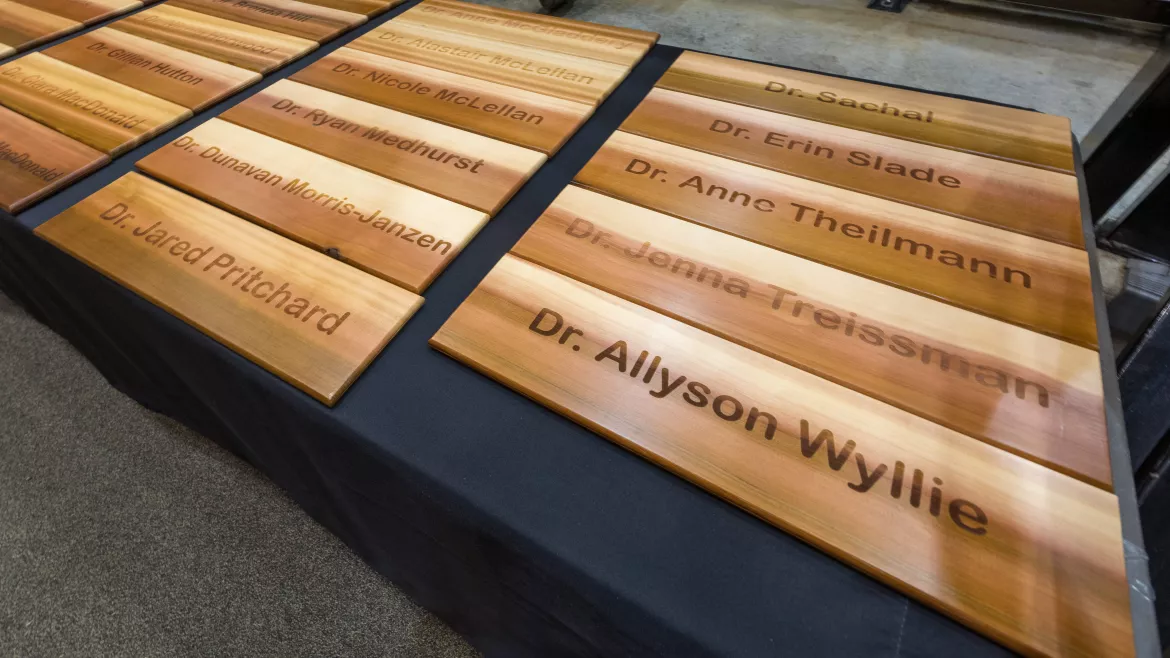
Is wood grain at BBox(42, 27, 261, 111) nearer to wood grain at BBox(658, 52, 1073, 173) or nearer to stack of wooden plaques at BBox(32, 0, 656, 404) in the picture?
stack of wooden plaques at BBox(32, 0, 656, 404)

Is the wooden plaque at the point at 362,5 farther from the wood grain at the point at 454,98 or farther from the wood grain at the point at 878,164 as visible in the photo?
the wood grain at the point at 878,164

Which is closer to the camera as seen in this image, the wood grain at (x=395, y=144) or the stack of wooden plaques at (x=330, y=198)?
the stack of wooden plaques at (x=330, y=198)

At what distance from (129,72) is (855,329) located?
54.4 inches

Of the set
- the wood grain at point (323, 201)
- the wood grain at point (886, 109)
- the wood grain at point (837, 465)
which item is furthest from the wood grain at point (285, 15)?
the wood grain at point (837, 465)

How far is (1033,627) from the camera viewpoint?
42cm

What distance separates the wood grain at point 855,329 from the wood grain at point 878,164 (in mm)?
188

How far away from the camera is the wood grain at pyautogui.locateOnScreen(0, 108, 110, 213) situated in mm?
846

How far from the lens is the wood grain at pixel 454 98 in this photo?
0.90 metres

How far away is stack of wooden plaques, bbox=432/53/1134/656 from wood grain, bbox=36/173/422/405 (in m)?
0.12

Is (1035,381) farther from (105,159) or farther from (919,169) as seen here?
(105,159)

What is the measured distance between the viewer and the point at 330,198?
0.80 meters

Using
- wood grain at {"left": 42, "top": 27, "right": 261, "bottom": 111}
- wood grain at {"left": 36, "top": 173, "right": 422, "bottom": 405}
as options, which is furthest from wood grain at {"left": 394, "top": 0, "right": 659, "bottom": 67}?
wood grain at {"left": 36, "top": 173, "right": 422, "bottom": 405}

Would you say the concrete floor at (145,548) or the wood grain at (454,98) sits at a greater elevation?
the wood grain at (454,98)

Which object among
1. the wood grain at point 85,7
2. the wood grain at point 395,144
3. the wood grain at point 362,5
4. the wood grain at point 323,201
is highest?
the wood grain at point 362,5
